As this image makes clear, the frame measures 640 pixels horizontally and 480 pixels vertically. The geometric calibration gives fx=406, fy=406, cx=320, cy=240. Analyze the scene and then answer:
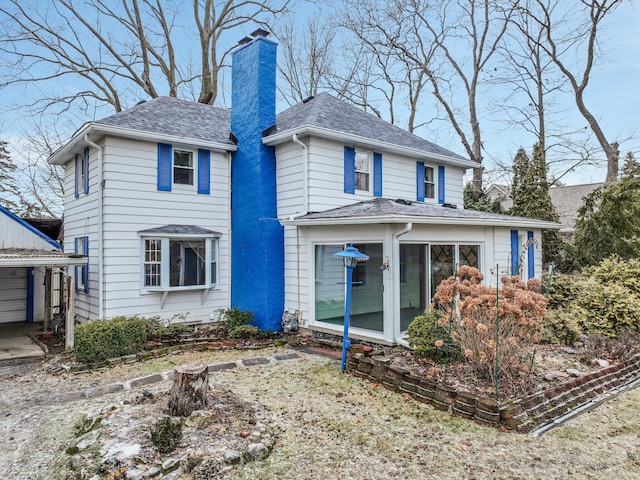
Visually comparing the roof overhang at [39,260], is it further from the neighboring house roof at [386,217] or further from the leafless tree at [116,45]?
the leafless tree at [116,45]

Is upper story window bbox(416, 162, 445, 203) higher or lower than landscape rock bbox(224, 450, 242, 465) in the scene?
higher

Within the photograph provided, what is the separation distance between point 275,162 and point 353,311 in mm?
4082

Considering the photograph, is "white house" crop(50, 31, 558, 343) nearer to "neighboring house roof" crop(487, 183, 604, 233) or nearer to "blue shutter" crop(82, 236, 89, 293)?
"blue shutter" crop(82, 236, 89, 293)

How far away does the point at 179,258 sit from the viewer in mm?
9180

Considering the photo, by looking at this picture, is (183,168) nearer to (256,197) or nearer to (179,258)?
(256,197)

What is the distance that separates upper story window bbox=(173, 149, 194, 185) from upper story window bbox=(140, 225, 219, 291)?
1.15 metres

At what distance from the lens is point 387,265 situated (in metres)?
7.52

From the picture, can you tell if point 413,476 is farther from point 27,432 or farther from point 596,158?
point 596,158

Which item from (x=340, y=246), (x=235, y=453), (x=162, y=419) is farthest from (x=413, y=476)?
(x=340, y=246)

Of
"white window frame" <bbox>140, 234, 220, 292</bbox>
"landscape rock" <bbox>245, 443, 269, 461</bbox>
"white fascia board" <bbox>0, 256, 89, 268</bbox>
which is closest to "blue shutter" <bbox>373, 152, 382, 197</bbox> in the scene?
"white window frame" <bbox>140, 234, 220, 292</bbox>

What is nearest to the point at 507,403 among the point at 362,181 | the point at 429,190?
the point at 362,181

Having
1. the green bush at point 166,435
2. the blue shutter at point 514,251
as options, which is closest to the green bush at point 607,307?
the blue shutter at point 514,251

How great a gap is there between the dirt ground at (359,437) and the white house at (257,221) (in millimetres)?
2532

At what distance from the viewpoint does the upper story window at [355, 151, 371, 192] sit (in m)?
10.1
